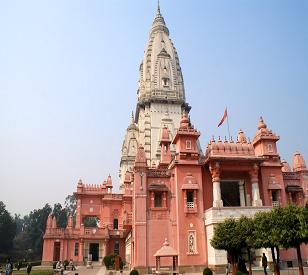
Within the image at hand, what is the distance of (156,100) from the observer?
6112 cm

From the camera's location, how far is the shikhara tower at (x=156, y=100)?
59.2 meters

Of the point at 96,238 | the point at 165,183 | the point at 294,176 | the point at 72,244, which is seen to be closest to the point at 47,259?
the point at 72,244

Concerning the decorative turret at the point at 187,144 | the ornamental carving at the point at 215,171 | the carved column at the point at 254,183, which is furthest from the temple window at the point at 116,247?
the carved column at the point at 254,183

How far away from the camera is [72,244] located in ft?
153

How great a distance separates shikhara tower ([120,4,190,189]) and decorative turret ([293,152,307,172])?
24.4 metres

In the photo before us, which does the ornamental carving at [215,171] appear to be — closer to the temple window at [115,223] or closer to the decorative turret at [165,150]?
the decorative turret at [165,150]

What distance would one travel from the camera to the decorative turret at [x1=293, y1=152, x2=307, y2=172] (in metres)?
35.1

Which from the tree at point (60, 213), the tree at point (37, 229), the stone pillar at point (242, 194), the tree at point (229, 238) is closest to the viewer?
the tree at point (229, 238)

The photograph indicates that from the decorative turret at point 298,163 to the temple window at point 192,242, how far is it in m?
13.3

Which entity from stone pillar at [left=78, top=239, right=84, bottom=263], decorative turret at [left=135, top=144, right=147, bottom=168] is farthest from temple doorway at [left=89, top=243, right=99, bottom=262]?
decorative turret at [left=135, top=144, right=147, bottom=168]

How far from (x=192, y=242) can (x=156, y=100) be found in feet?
115

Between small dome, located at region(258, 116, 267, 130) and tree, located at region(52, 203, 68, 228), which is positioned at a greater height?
small dome, located at region(258, 116, 267, 130)

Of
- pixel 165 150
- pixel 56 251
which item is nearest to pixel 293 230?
pixel 165 150

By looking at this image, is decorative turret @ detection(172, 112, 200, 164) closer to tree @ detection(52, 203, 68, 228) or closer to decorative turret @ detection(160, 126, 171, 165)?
decorative turret @ detection(160, 126, 171, 165)
